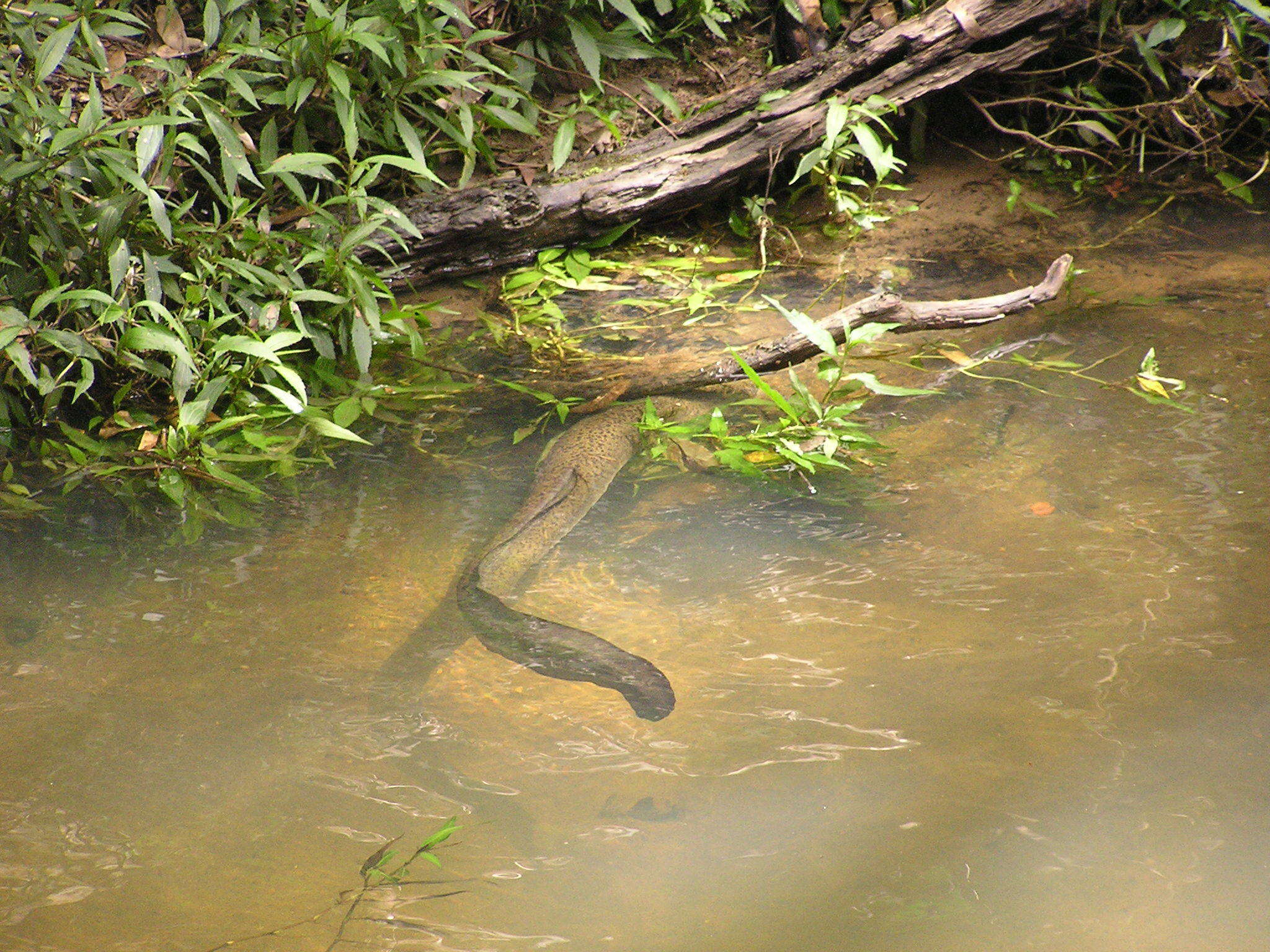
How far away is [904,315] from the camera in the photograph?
4.05 meters

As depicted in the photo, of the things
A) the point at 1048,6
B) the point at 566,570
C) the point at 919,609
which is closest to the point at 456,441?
the point at 566,570

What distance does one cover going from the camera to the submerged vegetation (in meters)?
3.76

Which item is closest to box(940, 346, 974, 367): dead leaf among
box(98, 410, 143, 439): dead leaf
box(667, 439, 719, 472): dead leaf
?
box(667, 439, 719, 472): dead leaf

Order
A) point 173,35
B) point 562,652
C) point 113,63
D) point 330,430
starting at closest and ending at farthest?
point 562,652 → point 330,430 → point 113,63 → point 173,35

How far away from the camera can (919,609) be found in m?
2.82

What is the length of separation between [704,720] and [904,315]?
2.30 metres

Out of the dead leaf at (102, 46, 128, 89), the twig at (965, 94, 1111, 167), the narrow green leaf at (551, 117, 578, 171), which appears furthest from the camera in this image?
the twig at (965, 94, 1111, 167)

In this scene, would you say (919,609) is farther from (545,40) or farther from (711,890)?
(545,40)

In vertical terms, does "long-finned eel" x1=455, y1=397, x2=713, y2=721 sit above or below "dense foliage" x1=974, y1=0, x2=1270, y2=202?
below

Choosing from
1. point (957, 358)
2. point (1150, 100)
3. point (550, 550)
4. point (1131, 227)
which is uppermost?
point (1150, 100)

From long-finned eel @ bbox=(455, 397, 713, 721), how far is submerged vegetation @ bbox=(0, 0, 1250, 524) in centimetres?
36

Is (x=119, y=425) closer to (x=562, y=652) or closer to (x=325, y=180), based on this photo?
(x=325, y=180)

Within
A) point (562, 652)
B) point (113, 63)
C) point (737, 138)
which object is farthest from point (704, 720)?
point (113, 63)

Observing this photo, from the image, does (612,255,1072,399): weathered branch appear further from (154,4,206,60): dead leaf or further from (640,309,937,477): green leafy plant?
(154,4,206,60): dead leaf
